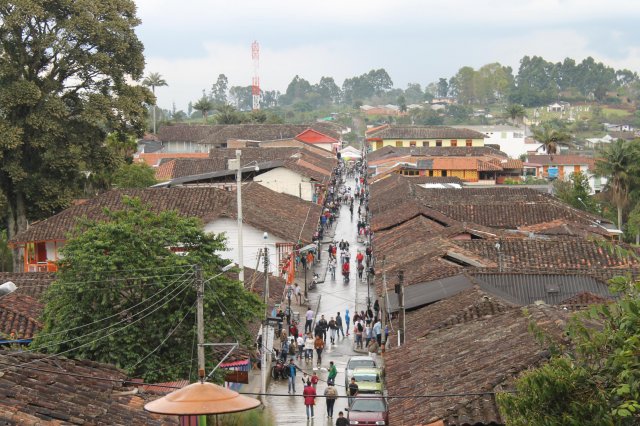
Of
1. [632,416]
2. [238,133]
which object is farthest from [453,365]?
[238,133]

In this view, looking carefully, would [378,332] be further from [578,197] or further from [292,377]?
[578,197]

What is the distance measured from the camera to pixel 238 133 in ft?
273

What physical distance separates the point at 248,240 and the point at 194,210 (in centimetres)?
212

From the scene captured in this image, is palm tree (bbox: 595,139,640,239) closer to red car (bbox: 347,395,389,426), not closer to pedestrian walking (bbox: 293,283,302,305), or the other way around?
pedestrian walking (bbox: 293,283,302,305)

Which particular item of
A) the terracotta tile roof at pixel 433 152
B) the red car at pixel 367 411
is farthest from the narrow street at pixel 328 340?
the terracotta tile roof at pixel 433 152

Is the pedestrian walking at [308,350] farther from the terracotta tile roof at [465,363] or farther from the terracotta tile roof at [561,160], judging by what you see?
the terracotta tile roof at [561,160]

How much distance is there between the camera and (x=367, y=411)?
19.4m

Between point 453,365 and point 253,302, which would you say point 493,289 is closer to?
point 253,302

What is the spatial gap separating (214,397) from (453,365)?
8.24m

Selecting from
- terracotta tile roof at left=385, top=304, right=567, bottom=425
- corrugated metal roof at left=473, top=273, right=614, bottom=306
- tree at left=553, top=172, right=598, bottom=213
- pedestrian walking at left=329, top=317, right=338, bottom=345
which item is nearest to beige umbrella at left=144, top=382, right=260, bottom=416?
terracotta tile roof at left=385, top=304, right=567, bottom=425

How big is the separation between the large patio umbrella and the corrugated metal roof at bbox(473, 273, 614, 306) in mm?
15391

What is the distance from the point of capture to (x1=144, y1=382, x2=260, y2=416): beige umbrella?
7.30 metres

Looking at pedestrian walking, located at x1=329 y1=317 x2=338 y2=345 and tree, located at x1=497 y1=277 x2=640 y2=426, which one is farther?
pedestrian walking, located at x1=329 y1=317 x2=338 y2=345

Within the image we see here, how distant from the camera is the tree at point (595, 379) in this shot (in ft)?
24.7
